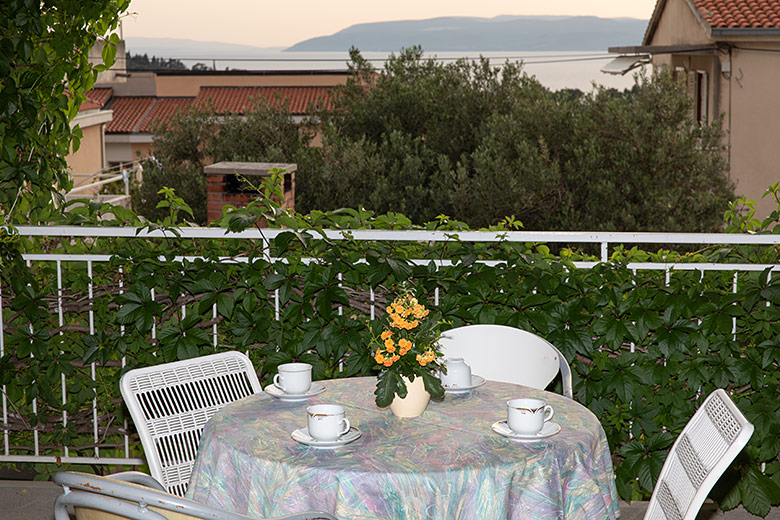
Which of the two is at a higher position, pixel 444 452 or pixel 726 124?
pixel 726 124

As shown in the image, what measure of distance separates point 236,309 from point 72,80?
50.7 inches

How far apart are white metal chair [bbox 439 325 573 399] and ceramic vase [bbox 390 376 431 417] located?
0.63 m

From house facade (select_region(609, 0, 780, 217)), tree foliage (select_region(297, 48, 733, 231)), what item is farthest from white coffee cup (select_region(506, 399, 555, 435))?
house facade (select_region(609, 0, 780, 217))

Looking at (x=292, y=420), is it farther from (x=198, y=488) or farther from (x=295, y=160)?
(x=295, y=160)

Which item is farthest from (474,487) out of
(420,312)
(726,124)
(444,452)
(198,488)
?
(726,124)

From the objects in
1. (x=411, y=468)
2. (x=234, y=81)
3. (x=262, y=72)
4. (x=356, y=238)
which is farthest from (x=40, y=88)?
(x=234, y=81)

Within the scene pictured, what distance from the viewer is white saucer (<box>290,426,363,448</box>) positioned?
2.08 meters

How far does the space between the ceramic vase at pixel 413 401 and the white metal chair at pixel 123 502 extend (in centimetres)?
71

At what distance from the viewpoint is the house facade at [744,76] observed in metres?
12.3

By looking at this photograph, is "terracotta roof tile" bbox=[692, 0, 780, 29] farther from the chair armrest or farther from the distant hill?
the chair armrest

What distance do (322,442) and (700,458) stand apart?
886mm

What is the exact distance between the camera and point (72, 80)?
3850 millimetres

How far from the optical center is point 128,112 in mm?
38562

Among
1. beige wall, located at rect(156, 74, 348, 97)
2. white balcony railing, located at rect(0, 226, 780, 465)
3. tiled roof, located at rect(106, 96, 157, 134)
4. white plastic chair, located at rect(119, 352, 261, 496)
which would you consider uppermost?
beige wall, located at rect(156, 74, 348, 97)
